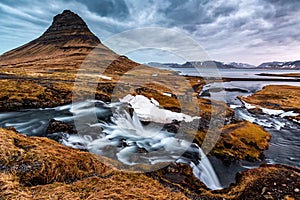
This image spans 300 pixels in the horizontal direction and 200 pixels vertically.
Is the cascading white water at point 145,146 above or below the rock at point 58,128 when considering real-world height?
below

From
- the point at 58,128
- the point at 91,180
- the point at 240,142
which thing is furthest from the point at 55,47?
the point at 91,180

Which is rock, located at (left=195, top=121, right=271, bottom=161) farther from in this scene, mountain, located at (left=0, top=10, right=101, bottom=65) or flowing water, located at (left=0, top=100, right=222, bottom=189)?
mountain, located at (left=0, top=10, right=101, bottom=65)

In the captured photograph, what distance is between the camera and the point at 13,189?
6.95 m

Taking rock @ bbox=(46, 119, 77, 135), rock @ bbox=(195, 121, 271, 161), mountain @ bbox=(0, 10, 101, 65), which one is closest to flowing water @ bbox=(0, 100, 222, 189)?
rock @ bbox=(46, 119, 77, 135)

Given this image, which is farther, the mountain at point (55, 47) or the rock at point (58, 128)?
the mountain at point (55, 47)

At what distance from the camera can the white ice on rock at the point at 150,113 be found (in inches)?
1000

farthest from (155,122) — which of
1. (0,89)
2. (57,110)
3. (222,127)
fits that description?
(0,89)

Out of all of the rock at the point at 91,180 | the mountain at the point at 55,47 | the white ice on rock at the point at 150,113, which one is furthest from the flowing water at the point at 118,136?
the mountain at the point at 55,47

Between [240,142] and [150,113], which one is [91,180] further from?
[240,142]

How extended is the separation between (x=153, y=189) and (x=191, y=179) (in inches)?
159

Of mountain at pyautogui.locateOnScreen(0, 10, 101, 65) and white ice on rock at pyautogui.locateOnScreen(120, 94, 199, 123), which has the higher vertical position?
mountain at pyautogui.locateOnScreen(0, 10, 101, 65)

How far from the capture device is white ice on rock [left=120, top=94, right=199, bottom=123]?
25406 mm

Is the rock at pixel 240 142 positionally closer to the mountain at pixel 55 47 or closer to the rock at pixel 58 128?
the rock at pixel 58 128

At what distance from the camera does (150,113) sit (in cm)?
2698
